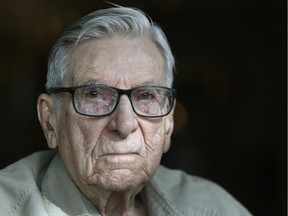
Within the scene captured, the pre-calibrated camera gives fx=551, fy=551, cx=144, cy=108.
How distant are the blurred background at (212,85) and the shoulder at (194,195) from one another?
2.02m

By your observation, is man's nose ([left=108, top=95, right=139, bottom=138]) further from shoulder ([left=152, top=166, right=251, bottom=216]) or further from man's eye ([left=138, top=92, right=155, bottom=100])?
shoulder ([left=152, top=166, right=251, bottom=216])

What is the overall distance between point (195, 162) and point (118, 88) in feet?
9.71

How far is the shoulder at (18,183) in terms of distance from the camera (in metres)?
2.08

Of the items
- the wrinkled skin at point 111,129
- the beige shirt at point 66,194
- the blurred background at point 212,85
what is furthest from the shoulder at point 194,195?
the blurred background at point 212,85

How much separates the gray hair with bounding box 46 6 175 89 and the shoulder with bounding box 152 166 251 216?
2.20ft

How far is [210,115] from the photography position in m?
5.16

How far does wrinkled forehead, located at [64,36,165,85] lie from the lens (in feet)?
6.71

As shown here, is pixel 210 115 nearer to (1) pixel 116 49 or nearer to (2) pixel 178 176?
(2) pixel 178 176

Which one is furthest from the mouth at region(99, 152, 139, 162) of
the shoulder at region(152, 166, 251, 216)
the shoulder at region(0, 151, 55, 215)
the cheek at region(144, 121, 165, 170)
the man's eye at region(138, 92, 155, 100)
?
the shoulder at region(152, 166, 251, 216)

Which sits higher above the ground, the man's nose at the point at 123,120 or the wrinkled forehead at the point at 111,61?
the wrinkled forehead at the point at 111,61

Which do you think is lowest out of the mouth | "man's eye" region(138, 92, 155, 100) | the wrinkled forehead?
the mouth

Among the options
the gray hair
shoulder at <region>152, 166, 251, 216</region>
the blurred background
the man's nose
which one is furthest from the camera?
the blurred background

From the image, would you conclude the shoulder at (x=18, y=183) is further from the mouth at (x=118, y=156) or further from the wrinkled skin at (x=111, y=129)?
the mouth at (x=118, y=156)

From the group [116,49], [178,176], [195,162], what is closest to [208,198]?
[178,176]
